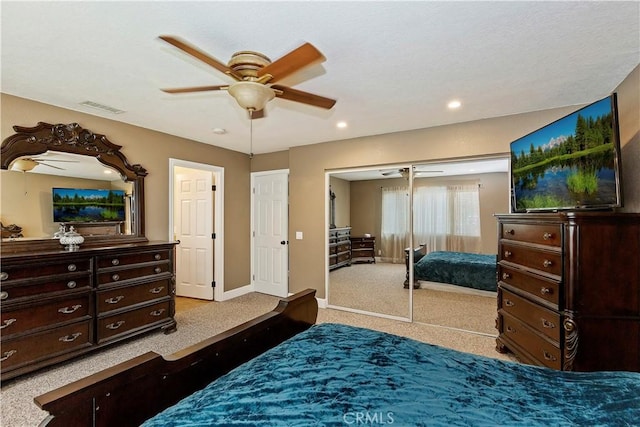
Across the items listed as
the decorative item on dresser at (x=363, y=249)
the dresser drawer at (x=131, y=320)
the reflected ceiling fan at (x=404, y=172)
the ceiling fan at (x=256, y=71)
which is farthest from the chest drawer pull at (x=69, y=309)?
the reflected ceiling fan at (x=404, y=172)

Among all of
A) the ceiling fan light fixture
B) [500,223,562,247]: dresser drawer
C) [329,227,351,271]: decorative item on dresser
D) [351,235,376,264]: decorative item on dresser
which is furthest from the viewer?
[329,227,351,271]: decorative item on dresser

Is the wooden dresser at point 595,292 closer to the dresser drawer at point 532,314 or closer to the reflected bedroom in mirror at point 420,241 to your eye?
the dresser drawer at point 532,314

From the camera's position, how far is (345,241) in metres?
4.56

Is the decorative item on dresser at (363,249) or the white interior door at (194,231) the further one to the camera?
the white interior door at (194,231)

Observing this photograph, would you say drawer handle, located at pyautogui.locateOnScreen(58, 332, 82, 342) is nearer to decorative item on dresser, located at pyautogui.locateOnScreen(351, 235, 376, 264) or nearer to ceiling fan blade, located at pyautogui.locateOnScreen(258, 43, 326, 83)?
ceiling fan blade, located at pyautogui.locateOnScreen(258, 43, 326, 83)

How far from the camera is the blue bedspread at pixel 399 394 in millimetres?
1009

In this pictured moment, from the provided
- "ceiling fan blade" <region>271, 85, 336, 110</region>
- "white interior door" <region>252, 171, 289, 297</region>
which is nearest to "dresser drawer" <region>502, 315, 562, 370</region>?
"ceiling fan blade" <region>271, 85, 336, 110</region>

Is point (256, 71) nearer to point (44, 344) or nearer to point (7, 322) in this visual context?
point (7, 322)

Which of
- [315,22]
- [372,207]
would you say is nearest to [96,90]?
[315,22]

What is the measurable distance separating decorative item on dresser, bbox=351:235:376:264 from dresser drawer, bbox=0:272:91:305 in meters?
3.25

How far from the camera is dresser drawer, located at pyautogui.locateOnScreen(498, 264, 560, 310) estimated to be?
216cm

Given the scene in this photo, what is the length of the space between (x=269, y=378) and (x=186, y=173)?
4.67m

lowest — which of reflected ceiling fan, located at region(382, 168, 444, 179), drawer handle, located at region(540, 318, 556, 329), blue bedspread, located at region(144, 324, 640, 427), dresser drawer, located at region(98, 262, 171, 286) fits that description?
drawer handle, located at region(540, 318, 556, 329)

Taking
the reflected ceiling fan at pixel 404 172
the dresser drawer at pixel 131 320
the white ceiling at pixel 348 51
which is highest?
the white ceiling at pixel 348 51
